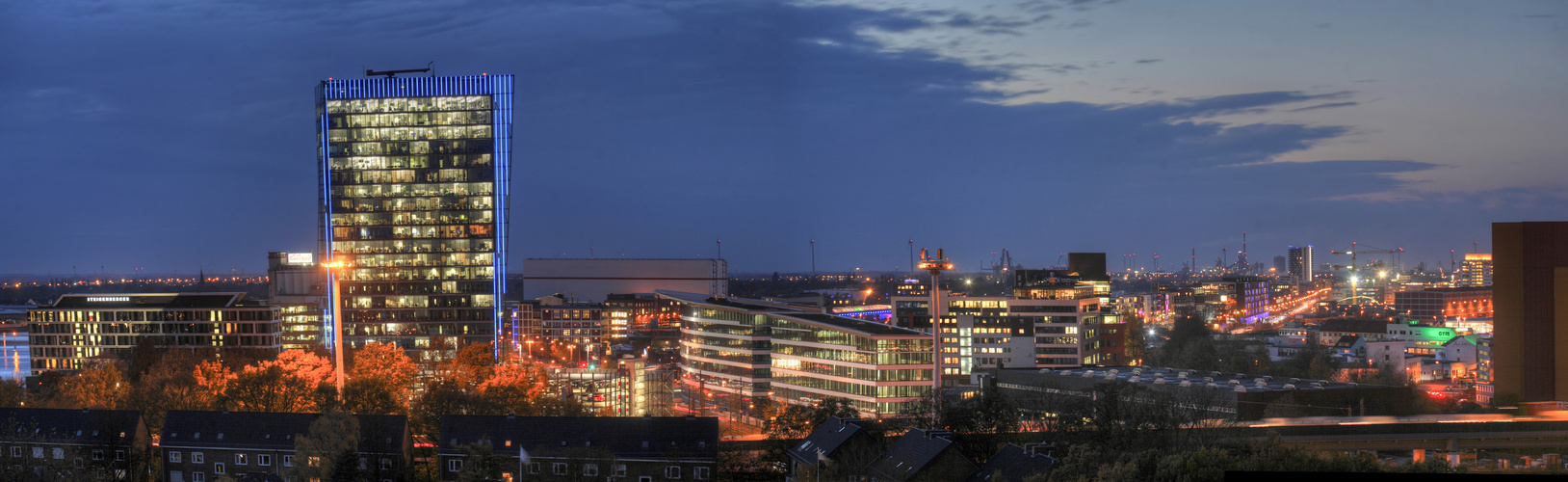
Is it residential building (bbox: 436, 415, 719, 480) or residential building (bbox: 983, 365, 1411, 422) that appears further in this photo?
residential building (bbox: 983, 365, 1411, 422)

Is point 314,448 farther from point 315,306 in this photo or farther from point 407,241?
point 315,306

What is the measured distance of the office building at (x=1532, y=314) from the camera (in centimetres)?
4653

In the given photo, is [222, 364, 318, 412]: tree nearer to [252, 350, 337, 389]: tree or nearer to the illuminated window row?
[252, 350, 337, 389]: tree

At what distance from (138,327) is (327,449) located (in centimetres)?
4567

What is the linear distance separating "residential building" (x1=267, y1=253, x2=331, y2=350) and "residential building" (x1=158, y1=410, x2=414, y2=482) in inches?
1324

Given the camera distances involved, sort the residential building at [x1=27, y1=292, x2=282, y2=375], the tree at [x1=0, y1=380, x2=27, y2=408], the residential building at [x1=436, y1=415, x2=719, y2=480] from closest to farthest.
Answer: the residential building at [x1=436, y1=415, x2=719, y2=480] < the tree at [x1=0, y1=380, x2=27, y2=408] < the residential building at [x1=27, y1=292, x2=282, y2=375]

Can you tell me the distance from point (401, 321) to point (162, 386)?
30.5 metres

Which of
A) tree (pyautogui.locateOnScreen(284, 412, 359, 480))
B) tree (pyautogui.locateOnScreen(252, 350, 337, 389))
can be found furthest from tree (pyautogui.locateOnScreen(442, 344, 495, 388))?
tree (pyautogui.locateOnScreen(284, 412, 359, 480))

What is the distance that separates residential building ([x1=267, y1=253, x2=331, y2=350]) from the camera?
7631 centimetres

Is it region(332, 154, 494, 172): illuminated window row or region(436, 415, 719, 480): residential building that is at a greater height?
region(332, 154, 494, 172): illuminated window row

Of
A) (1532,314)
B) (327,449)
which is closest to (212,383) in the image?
(327,449)

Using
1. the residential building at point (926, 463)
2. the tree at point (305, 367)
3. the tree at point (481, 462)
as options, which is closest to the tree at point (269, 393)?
the tree at point (305, 367)

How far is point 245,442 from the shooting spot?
30438 mm

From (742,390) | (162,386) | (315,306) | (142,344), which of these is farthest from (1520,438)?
(315,306)
